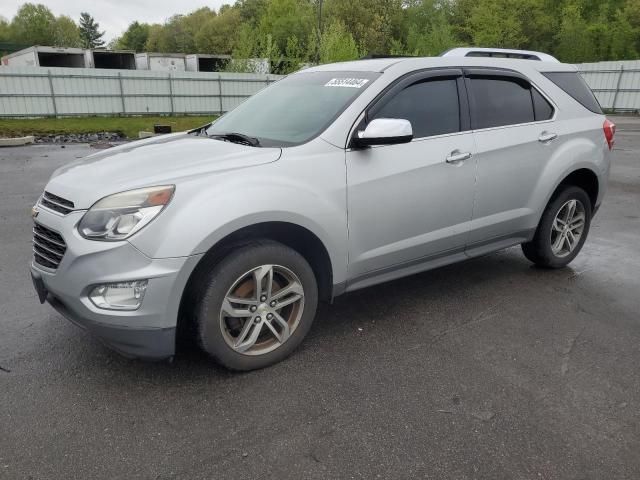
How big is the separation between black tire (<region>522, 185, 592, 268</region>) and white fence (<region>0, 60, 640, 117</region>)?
20735 mm

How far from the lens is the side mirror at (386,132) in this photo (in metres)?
3.16

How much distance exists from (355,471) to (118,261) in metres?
1.52

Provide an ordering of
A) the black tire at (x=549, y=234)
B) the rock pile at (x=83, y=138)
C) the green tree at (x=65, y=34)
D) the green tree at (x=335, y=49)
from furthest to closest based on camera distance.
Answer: the green tree at (x=65, y=34) < the green tree at (x=335, y=49) < the rock pile at (x=83, y=138) < the black tire at (x=549, y=234)

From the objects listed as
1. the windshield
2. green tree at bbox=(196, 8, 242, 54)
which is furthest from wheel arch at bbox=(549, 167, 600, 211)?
green tree at bbox=(196, 8, 242, 54)

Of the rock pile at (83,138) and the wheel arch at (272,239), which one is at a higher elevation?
the wheel arch at (272,239)

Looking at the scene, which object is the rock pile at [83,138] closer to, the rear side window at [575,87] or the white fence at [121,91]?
the white fence at [121,91]

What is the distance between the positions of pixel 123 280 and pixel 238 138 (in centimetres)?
138

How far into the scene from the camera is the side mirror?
124 inches

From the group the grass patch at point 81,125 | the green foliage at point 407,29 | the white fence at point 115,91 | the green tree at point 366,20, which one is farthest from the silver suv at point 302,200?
the green tree at point 366,20

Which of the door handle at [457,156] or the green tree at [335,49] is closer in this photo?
the door handle at [457,156]

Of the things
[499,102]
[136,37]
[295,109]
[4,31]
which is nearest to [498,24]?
[499,102]

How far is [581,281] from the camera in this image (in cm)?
469

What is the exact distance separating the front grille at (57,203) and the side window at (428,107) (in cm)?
196

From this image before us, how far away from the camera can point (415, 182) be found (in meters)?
3.54
